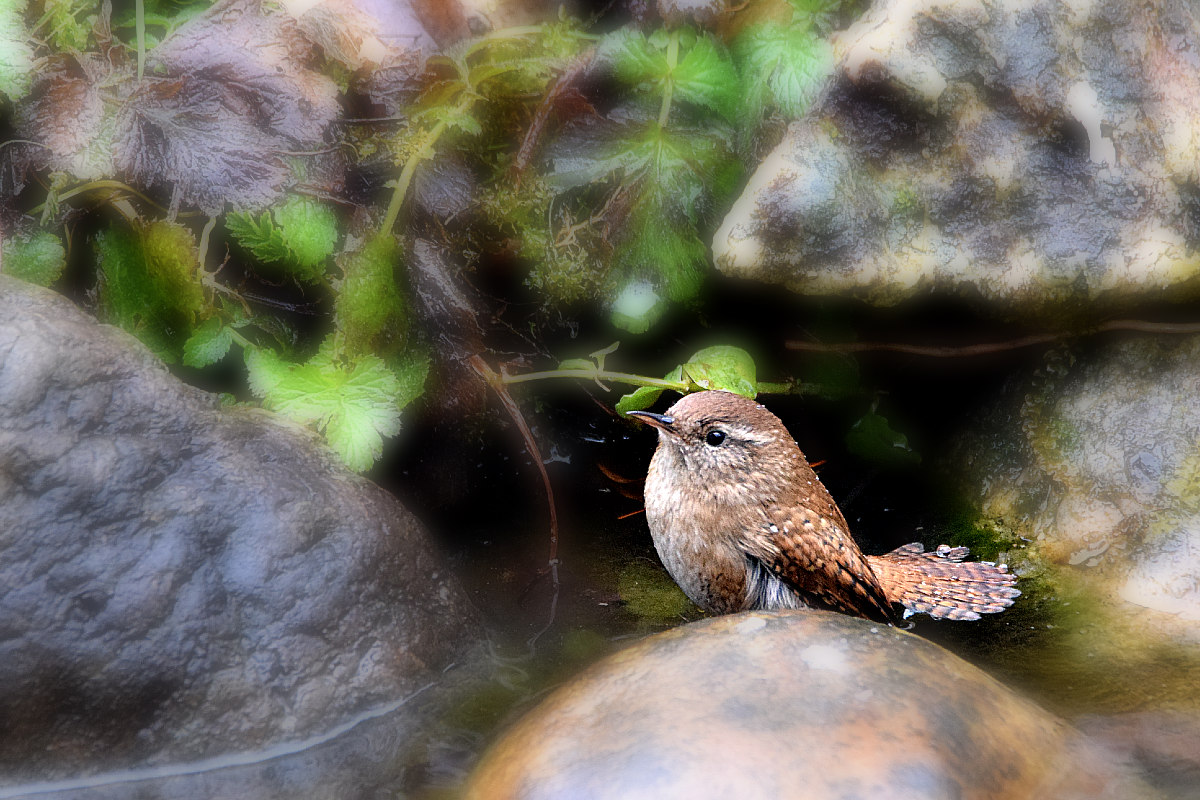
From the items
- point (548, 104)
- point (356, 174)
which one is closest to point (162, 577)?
point (356, 174)

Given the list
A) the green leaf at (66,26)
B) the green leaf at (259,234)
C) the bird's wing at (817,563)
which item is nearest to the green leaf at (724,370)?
the bird's wing at (817,563)

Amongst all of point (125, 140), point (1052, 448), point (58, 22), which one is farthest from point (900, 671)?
point (58, 22)

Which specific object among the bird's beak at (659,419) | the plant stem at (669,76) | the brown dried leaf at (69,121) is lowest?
the bird's beak at (659,419)

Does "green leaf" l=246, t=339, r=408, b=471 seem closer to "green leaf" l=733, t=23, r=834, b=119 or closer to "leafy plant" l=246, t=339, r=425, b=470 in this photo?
"leafy plant" l=246, t=339, r=425, b=470

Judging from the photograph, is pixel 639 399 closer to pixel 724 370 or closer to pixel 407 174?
pixel 724 370

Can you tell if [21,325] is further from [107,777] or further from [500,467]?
[500,467]

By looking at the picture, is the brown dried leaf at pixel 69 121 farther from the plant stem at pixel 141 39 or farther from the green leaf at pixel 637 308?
the green leaf at pixel 637 308

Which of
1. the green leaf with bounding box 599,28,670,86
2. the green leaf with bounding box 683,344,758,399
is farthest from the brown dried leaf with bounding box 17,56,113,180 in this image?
the green leaf with bounding box 683,344,758,399
